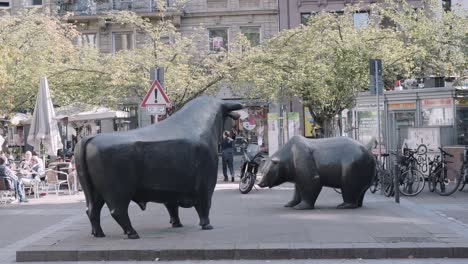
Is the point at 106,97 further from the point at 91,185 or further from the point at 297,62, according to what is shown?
the point at 91,185

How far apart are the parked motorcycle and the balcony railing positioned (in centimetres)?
2227

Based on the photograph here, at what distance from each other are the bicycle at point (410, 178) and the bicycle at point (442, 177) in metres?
0.38

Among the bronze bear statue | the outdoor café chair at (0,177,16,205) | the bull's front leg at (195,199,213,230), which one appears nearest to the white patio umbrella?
the outdoor café chair at (0,177,16,205)

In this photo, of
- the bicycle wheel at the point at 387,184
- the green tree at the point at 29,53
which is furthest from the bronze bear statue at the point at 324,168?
the green tree at the point at 29,53

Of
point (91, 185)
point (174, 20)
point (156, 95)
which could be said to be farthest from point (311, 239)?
point (174, 20)

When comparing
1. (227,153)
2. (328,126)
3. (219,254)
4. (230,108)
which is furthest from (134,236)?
(328,126)

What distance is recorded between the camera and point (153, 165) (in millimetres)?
10297

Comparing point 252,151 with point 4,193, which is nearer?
point 4,193

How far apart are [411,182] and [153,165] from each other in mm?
7873

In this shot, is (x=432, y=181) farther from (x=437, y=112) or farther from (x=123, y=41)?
(x=123, y=41)

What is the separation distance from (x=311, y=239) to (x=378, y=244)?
985 millimetres

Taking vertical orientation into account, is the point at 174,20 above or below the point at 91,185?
above

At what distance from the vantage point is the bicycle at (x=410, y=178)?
1607 cm

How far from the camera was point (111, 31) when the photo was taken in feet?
134
